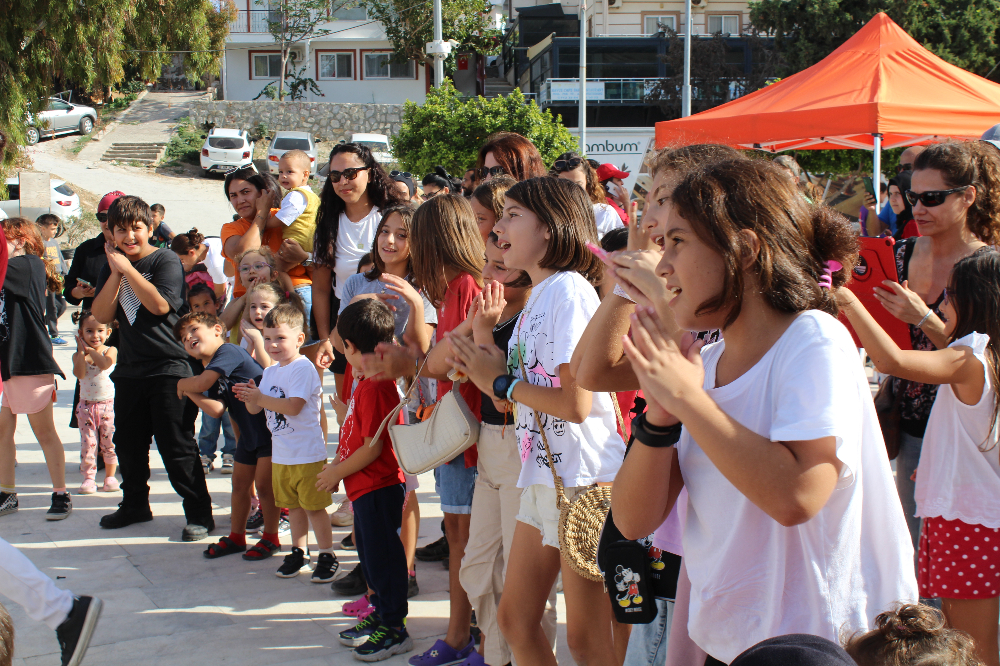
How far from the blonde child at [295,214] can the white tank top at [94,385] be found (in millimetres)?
1638

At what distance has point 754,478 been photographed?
4.50 feet

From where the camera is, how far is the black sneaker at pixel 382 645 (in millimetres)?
3334

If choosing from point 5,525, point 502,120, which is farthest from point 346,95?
point 5,525

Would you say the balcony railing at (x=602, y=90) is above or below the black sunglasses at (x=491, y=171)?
above

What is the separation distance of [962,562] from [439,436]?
1754 millimetres

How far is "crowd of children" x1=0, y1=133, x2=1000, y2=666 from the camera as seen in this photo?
4.79 ft

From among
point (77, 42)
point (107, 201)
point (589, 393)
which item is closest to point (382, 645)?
point (589, 393)

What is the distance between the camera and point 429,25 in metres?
35.0

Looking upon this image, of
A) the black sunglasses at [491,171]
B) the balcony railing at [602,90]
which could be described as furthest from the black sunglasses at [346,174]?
the balcony railing at [602,90]

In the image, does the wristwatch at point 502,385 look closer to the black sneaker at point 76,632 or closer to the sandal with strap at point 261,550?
the black sneaker at point 76,632

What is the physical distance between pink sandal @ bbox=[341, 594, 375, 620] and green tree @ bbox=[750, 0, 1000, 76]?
88.0 feet

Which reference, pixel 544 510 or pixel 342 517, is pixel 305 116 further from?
pixel 544 510

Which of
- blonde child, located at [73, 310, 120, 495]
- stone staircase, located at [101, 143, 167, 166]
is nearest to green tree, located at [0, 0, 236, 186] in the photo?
blonde child, located at [73, 310, 120, 495]

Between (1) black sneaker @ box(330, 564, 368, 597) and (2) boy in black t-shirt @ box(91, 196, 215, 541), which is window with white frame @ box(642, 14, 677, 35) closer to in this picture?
(2) boy in black t-shirt @ box(91, 196, 215, 541)
